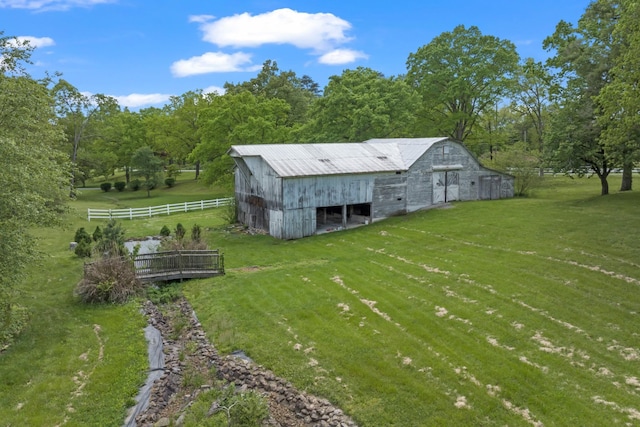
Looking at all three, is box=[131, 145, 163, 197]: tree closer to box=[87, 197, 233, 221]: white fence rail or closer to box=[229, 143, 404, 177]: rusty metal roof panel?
box=[87, 197, 233, 221]: white fence rail

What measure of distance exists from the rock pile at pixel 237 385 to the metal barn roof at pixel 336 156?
13216 millimetres

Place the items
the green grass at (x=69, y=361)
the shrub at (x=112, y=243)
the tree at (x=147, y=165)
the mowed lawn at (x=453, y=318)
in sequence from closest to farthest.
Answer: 1. the mowed lawn at (x=453, y=318)
2. the green grass at (x=69, y=361)
3. the shrub at (x=112, y=243)
4. the tree at (x=147, y=165)

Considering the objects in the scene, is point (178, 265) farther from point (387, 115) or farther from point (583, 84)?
point (583, 84)

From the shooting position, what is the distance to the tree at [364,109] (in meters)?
38.3

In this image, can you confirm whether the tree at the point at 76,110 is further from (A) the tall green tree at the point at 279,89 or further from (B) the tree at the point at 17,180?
(B) the tree at the point at 17,180

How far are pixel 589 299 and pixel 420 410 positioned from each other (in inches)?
320

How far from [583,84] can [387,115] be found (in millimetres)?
14233

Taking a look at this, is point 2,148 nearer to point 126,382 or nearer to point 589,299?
point 126,382

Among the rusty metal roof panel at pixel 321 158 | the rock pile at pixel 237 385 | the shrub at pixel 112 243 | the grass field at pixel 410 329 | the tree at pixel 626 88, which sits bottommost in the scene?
the rock pile at pixel 237 385

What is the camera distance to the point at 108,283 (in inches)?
656

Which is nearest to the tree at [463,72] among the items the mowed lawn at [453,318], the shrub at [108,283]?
the mowed lawn at [453,318]

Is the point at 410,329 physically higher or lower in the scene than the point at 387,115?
lower

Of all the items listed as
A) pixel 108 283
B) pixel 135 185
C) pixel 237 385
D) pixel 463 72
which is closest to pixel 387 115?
pixel 463 72

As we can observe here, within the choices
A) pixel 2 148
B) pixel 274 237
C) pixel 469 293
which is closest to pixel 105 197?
pixel 274 237
